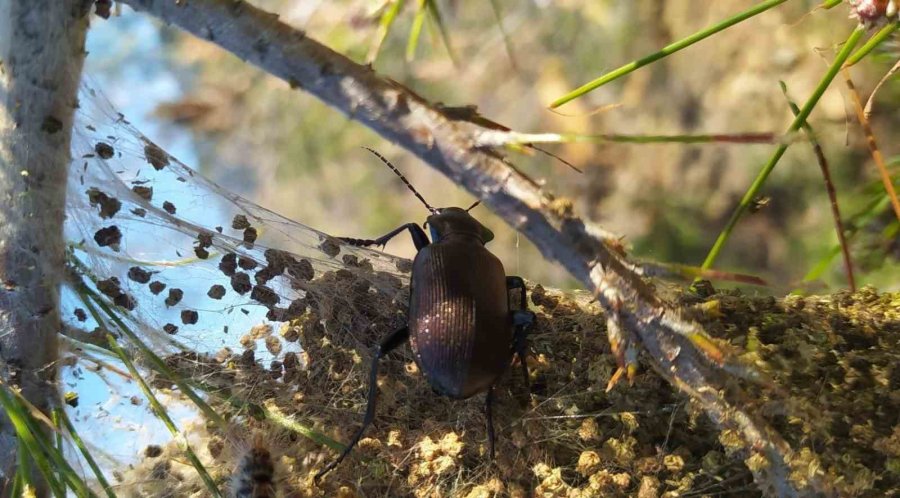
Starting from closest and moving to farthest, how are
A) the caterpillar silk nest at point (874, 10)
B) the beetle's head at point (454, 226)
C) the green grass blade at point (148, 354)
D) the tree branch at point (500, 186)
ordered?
1. the tree branch at point (500, 186)
2. the caterpillar silk nest at point (874, 10)
3. the green grass blade at point (148, 354)
4. the beetle's head at point (454, 226)

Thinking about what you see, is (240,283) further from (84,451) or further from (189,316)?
(84,451)

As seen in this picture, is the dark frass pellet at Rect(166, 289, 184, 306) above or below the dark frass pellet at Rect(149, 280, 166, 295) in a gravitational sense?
below

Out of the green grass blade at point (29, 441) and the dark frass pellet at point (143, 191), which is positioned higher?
the dark frass pellet at point (143, 191)

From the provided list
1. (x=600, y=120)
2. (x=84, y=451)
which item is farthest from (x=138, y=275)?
(x=600, y=120)

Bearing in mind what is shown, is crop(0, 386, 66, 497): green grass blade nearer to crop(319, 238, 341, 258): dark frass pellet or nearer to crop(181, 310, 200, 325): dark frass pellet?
crop(181, 310, 200, 325): dark frass pellet

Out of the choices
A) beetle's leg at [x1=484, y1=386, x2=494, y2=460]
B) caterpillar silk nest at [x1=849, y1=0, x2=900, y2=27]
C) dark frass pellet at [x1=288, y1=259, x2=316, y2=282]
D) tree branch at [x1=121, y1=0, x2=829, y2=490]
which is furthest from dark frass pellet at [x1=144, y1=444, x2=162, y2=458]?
caterpillar silk nest at [x1=849, y1=0, x2=900, y2=27]

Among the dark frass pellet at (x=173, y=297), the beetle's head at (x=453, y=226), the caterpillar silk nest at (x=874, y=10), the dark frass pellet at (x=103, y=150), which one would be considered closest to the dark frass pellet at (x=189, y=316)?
the dark frass pellet at (x=173, y=297)

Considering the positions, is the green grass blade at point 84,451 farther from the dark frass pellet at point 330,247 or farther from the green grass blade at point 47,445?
the dark frass pellet at point 330,247
